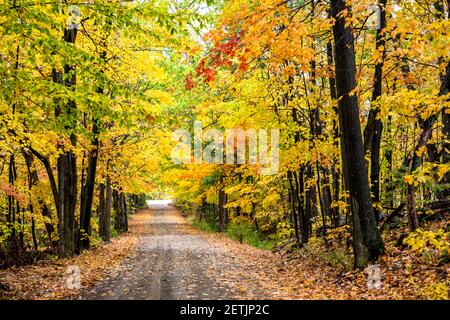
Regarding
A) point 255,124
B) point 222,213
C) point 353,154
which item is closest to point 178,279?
point 353,154

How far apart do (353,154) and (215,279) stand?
5.19 metres

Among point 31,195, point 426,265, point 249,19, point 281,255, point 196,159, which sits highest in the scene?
point 249,19

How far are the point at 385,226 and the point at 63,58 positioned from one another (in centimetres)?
1040

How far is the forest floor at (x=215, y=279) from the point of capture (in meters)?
8.70

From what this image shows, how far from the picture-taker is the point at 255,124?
16922 mm

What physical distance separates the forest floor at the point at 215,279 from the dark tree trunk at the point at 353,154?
51 cm

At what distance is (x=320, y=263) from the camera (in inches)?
518

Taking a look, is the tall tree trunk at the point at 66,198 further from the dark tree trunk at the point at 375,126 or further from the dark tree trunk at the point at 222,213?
the dark tree trunk at the point at 222,213

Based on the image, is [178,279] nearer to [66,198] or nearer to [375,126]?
[66,198]

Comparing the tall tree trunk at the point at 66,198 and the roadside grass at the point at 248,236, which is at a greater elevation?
the tall tree trunk at the point at 66,198

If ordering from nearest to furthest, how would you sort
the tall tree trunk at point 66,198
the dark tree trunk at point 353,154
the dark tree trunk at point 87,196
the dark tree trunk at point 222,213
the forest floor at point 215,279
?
the forest floor at point 215,279, the dark tree trunk at point 353,154, the tall tree trunk at point 66,198, the dark tree trunk at point 87,196, the dark tree trunk at point 222,213

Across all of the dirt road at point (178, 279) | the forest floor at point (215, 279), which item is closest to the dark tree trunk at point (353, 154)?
the forest floor at point (215, 279)

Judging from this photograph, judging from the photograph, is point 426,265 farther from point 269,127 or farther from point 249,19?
point 269,127
